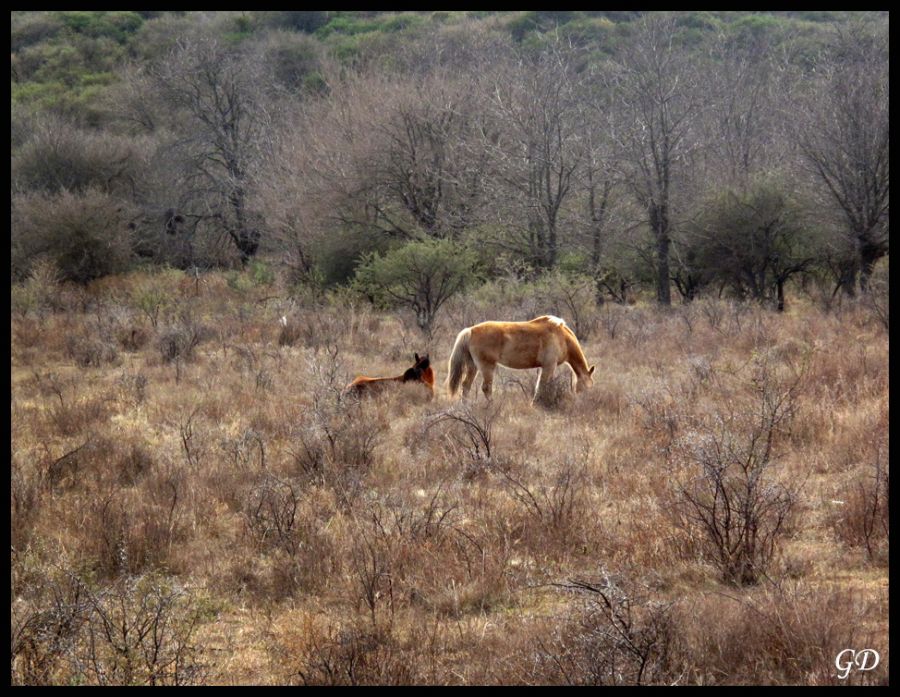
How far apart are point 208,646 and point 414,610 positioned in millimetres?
1046

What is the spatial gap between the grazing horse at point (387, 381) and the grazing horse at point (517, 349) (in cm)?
29

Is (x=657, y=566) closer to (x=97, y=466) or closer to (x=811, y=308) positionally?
(x=97, y=466)

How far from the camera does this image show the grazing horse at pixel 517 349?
9.87 metres

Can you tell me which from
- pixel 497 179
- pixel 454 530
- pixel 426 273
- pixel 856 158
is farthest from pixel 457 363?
pixel 497 179

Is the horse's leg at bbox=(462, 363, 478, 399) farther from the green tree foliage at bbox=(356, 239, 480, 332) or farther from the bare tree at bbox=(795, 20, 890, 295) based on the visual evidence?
the bare tree at bbox=(795, 20, 890, 295)

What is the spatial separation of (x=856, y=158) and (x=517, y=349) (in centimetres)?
1473

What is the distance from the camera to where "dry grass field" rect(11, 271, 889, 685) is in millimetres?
3729

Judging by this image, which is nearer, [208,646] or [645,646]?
[645,646]

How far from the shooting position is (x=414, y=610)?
4.42 metres

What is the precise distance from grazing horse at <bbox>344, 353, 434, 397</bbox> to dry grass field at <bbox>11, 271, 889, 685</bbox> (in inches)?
13.3

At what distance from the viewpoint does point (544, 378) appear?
31.9 ft

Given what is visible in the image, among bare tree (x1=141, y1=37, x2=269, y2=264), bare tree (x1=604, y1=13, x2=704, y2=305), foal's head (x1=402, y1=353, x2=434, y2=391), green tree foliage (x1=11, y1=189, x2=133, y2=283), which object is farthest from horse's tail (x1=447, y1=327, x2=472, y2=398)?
bare tree (x1=141, y1=37, x2=269, y2=264)

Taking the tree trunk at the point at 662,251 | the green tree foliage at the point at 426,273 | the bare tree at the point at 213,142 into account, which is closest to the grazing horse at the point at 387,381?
the green tree foliage at the point at 426,273
